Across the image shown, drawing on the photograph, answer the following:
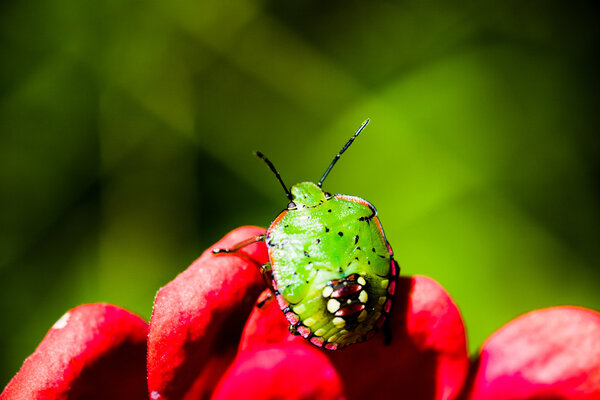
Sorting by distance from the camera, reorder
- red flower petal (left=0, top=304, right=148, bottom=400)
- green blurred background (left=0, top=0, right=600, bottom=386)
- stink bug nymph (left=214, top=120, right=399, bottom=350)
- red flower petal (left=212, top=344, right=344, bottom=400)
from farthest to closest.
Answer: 1. green blurred background (left=0, top=0, right=600, bottom=386)
2. stink bug nymph (left=214, top=120, right=399, bottom=350)
3. red flower petal (left=0, top=304, right=148, bottom=400)
4. red flower petal (left=212, top=344, right=344, bottom=400)

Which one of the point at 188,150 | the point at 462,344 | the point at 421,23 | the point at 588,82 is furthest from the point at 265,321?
the point at 588,82

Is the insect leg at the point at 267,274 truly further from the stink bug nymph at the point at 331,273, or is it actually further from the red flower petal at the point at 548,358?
the red flower petal at the point at 548,358

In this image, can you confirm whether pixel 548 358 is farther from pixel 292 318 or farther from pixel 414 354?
pixel 292 318

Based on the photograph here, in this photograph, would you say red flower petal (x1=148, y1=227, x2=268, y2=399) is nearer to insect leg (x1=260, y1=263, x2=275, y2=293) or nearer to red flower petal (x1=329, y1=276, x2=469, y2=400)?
insect leg (x1=260, y1=263, x2=275, y2=293)

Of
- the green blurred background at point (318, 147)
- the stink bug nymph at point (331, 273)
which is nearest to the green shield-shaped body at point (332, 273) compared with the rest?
the stink bug nymph at point (331, 273)

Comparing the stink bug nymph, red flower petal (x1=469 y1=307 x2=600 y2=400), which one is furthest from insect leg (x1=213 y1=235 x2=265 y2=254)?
red flower petal (x1=469 y1=307 x2=600 y2=400)

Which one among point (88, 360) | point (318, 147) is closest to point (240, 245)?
point (88, 360)
